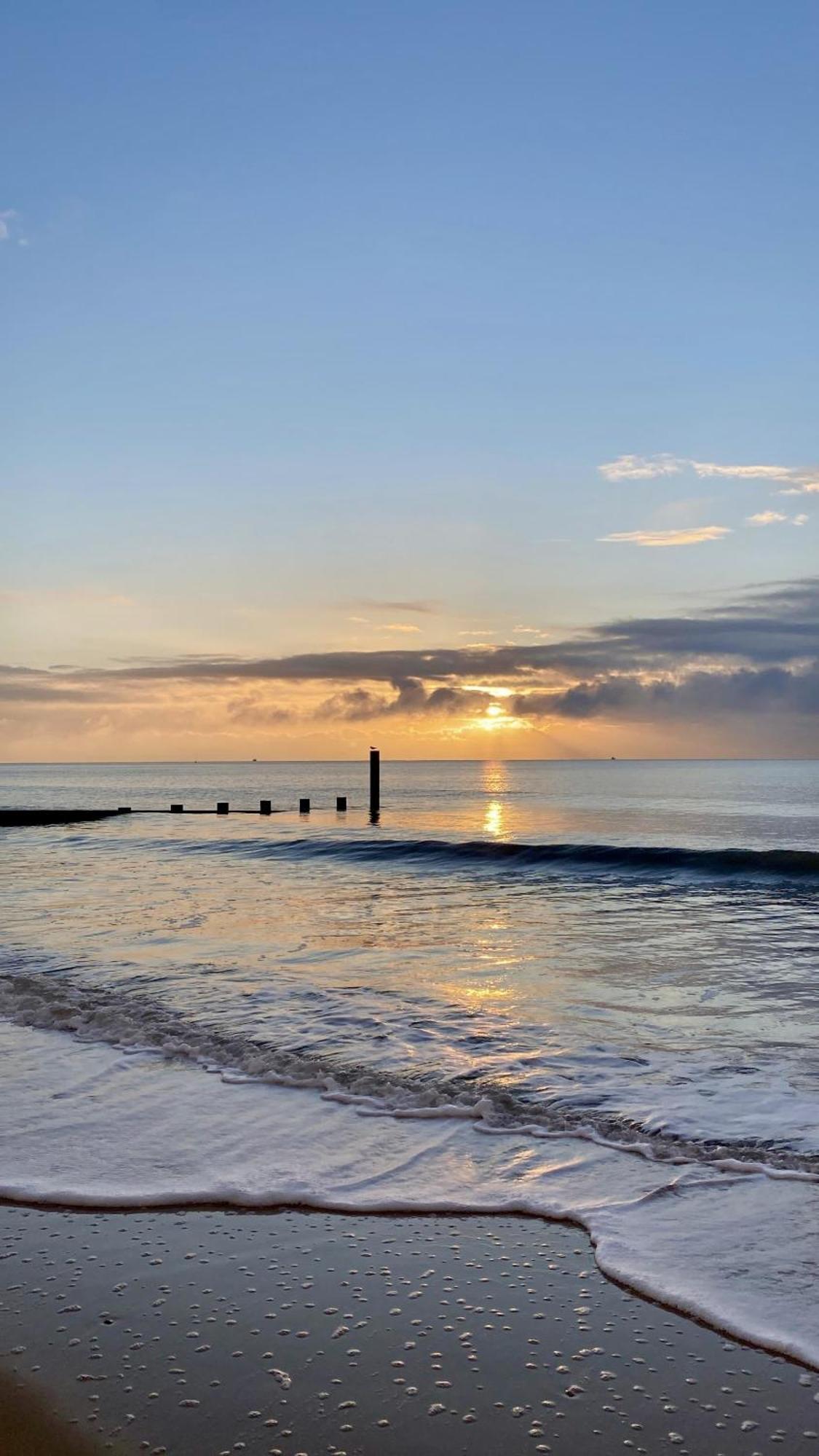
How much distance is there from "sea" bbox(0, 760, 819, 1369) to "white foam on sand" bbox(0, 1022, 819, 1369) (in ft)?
0.06

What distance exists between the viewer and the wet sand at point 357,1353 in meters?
2.98

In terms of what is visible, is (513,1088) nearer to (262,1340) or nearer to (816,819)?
(262,1340)

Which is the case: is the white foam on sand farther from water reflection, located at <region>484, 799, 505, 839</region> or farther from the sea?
water reflection, located at <region>484, 799, 505, 839</region>

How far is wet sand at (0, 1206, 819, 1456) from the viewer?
2.98 m

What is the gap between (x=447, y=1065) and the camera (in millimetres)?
7238

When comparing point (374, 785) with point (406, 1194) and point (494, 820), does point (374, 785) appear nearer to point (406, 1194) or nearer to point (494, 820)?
point (494, 820)

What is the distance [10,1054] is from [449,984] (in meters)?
4.21

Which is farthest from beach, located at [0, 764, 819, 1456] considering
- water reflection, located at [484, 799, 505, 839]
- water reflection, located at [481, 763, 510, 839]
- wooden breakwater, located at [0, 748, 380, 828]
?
wooden breakwater, located at [0, 748, 380, 828]

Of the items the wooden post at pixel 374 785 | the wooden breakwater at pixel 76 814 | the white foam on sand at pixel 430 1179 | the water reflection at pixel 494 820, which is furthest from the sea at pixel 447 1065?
the wooden post at pixel 374 785

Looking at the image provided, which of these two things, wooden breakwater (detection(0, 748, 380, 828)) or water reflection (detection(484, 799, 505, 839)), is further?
wooden breakwater (detection(0, 748, 380, 828))

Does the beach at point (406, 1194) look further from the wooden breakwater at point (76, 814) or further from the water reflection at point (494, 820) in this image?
the wooden breakwater at point (76, 814)

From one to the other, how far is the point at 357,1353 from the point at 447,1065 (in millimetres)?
3853

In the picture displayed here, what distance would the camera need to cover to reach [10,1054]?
768 centimetres

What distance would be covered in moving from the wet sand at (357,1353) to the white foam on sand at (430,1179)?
219mm
